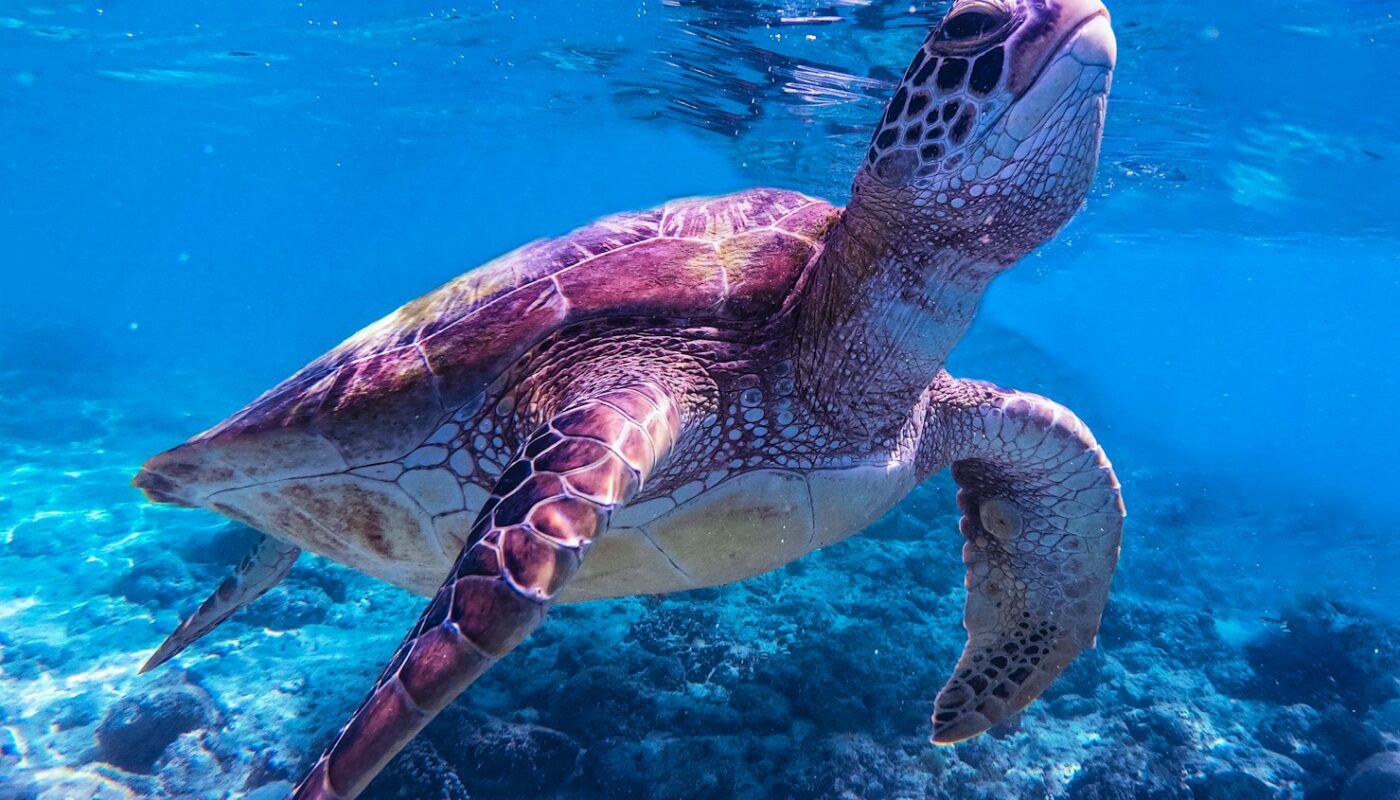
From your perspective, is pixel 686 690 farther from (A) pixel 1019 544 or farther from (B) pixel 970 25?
(B) pixel 970 25

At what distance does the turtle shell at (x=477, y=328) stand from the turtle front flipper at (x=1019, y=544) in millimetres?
1295

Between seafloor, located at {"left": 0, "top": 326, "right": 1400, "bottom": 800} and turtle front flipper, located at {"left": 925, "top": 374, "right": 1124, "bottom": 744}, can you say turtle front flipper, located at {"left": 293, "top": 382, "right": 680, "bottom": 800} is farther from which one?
seafloor, located at {"left": 0, "top": 326, "right": 1400, "bottom": 800}

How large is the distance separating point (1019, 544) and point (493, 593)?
330 cm

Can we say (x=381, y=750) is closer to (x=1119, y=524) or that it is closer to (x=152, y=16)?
(x=1119, y=524)

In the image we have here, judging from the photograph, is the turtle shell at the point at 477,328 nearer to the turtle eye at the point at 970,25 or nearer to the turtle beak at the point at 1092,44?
the turtle eye at the point at 970,25

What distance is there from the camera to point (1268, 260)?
37.3 meters

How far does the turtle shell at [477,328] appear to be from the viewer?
9.59ft

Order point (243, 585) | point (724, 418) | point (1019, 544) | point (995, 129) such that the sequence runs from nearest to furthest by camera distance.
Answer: point (995, 129) → point (724, 418) → point (1019, 544) → point (243, 585)

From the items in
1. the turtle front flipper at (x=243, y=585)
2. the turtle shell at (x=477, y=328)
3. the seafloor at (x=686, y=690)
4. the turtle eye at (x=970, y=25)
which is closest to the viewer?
the turtle eye at (x=970, y=25)

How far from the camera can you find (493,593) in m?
1.79

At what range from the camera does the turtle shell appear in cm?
292

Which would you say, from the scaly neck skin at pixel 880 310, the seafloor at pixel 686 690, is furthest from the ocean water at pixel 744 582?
the scaly neck skin at pixel 880 310

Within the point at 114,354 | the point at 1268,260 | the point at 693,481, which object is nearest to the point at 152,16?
the point at 114,354

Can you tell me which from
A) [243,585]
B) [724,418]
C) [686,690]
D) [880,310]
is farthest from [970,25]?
[686,690]
